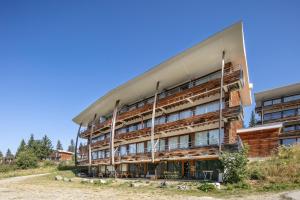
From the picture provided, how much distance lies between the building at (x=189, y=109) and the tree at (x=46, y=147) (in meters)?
58.8

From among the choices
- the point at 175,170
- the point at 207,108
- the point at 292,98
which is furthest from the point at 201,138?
the point at 292,98

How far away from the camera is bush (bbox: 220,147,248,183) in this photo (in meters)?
20.2

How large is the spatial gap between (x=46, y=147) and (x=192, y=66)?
8098 centimetres

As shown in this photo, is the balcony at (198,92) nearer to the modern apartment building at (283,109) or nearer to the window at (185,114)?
the window at (185,114)

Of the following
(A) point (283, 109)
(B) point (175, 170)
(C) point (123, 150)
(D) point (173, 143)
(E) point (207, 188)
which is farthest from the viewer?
(A) point (283, 109)

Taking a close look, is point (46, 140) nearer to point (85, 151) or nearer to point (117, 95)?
point (85, 151)

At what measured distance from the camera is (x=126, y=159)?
38.3 meters

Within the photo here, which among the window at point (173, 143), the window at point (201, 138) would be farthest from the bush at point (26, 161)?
the window at point (201, 138)

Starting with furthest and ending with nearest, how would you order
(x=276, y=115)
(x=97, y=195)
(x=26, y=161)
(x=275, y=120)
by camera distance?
(x=26, y=161) < (x=276, y=115) < (x=275, y=120) < (x=97, y=195)

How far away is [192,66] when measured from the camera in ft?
100

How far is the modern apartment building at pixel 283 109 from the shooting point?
44.9 meters

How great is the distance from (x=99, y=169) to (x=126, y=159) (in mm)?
15147

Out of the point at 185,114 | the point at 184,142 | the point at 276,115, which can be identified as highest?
the point at 276,115

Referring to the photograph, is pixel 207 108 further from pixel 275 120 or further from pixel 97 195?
pixel 275 120
